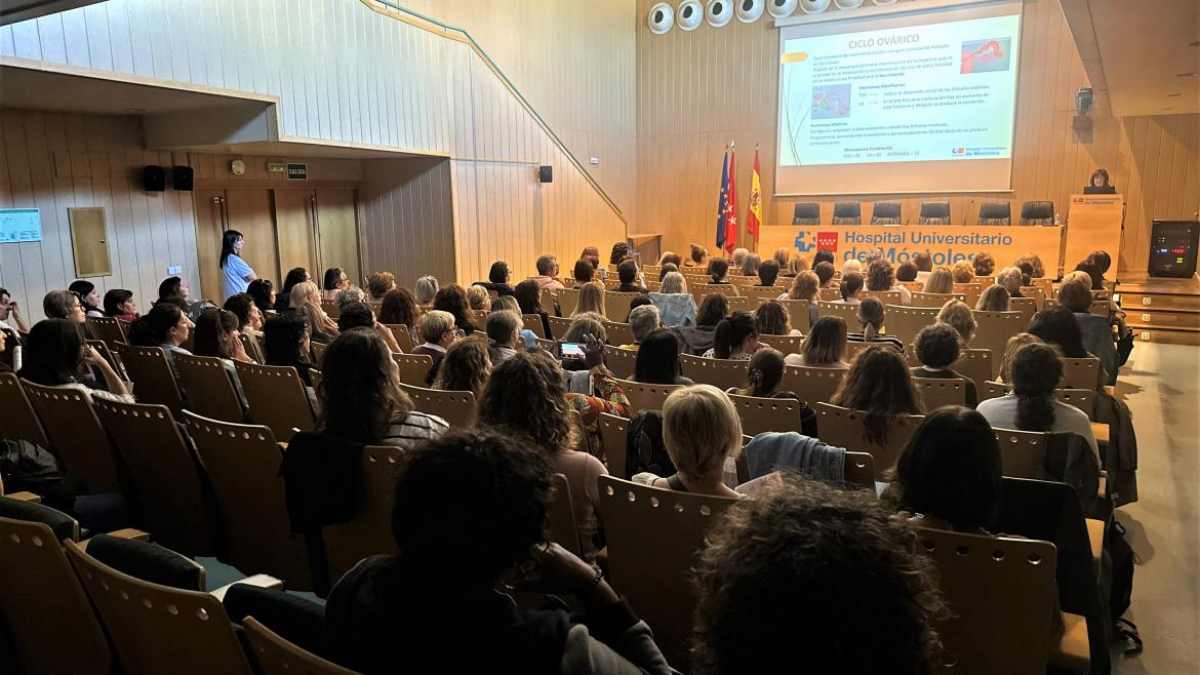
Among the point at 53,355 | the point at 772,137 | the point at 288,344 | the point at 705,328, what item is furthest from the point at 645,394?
the point at 772,137

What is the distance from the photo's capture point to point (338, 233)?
10.3 meters

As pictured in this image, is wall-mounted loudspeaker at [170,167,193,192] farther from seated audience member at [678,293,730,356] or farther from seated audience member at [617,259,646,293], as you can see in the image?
seated audience member at [678,293,730,356]

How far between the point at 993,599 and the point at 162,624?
167 cm

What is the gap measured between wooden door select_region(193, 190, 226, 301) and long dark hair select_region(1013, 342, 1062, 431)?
8145mm

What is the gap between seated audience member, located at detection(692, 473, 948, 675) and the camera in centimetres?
→ 86

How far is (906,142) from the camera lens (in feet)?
40.5

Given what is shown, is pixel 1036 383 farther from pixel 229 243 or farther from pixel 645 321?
pixel 229 243

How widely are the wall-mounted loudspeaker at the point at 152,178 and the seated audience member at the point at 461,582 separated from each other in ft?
26.0

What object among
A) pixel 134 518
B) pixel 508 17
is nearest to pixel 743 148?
pixel 508 17

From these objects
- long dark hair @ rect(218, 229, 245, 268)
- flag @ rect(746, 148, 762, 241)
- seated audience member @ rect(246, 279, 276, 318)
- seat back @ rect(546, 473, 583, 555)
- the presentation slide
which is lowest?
seat back @ rect(546, 473, 583, 555)

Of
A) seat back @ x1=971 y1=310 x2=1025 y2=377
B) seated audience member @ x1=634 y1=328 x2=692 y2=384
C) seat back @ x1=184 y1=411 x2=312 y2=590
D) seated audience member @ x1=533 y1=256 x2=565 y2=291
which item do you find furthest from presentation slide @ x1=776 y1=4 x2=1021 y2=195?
seat back @ x1=184 y1=411 x2=312 y2=590

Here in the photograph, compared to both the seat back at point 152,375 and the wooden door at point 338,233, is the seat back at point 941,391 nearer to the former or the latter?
the seat back at point 152,375

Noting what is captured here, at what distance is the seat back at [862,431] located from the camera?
2.82m

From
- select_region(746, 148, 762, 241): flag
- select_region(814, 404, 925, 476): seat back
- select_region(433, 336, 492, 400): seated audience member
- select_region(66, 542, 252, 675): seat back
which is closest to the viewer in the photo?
select_region(66, 542, 252, 675): seat back
